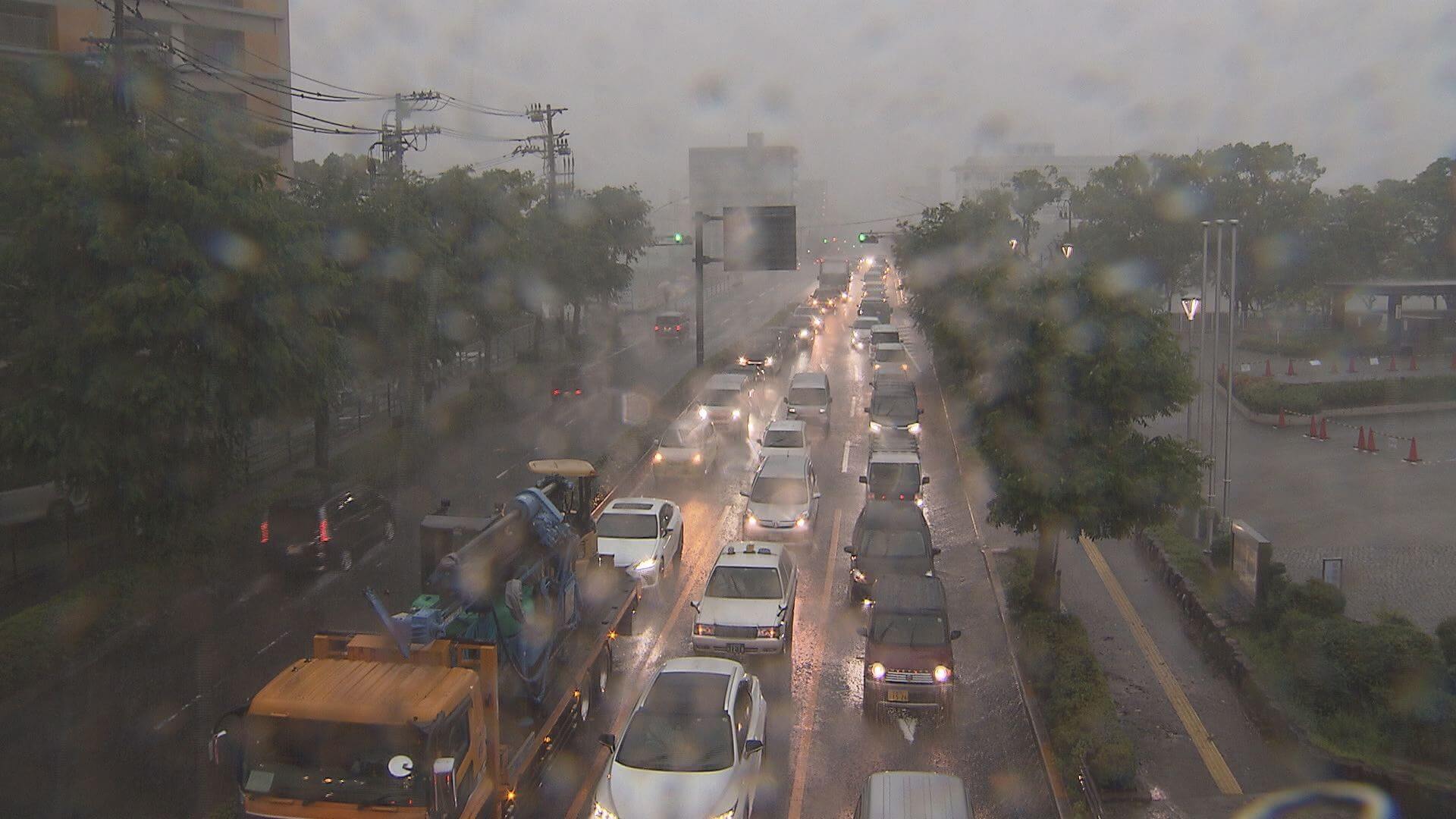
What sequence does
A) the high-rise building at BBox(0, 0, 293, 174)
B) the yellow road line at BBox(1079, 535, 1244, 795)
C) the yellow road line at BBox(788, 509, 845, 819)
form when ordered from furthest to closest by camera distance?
the high-rise building at BBox(0, 0, 293, 174)
the yellow road line at BBox(1079, 535, 1244, 795)
the yellow road line at BBox(788, 509, 845, 819)

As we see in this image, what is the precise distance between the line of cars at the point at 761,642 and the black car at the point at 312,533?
435 centimetres

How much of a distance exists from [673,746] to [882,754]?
294 centimetres

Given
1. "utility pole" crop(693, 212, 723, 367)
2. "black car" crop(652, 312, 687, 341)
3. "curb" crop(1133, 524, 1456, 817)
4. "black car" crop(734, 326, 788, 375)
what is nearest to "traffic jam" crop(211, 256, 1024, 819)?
"curb" crop(1133, 524, 1456, 817)

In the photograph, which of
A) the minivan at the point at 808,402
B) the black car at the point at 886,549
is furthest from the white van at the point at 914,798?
the minivan at the point at 808,402

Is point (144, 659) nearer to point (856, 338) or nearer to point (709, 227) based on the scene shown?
point (856, 338)

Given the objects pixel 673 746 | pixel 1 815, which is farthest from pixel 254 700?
pixel 1 815

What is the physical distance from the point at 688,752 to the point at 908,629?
12.5ft

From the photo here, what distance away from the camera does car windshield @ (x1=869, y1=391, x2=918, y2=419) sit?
27422mm

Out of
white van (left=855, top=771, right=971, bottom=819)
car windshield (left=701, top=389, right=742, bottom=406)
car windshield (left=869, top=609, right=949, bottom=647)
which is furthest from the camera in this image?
car windshield (left=701, top=389, right=742, bottom=406)

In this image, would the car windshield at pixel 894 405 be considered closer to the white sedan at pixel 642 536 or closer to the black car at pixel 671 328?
→ the white sedan at pixel 642 536

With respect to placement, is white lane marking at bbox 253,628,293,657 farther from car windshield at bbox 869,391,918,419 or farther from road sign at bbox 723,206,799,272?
road sign at bbox 723,206,799,272

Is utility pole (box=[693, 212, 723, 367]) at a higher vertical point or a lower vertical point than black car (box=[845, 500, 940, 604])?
higher

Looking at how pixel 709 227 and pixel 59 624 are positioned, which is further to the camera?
pixel 709 227

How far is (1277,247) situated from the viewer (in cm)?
5238
